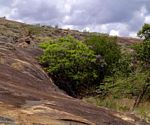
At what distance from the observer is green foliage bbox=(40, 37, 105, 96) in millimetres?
35875

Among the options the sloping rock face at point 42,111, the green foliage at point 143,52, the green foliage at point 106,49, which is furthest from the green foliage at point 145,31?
the sloping rock face at point 42,111

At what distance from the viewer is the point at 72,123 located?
12.5 m

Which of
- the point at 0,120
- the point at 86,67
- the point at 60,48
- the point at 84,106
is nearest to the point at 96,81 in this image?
the point at 86,67

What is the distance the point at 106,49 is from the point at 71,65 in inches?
185

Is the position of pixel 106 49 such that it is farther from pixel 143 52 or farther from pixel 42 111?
pixel 42 111

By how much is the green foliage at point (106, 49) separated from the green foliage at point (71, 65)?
4.99ft

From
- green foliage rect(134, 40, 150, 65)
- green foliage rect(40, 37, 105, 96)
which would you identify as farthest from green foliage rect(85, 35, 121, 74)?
green foliage rect(134, 40, 150, 65)

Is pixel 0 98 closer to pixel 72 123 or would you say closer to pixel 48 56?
pixel 72 123

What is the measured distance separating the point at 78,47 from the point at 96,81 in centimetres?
325

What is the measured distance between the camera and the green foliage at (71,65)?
3588 cm

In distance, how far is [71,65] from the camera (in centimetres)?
3588

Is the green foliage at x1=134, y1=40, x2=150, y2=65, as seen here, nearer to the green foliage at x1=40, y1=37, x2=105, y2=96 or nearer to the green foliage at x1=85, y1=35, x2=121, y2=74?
the green foliage at x1=40, y1=37, x2=105, y2=96

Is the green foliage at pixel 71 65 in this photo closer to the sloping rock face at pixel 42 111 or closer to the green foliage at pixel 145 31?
the green foliage at pixel 145 31

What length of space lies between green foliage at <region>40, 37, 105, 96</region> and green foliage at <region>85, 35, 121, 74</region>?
1520 millimetres
